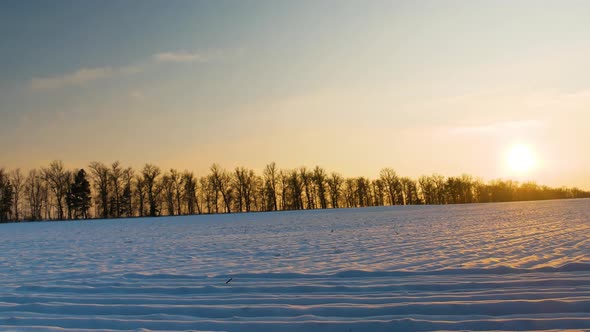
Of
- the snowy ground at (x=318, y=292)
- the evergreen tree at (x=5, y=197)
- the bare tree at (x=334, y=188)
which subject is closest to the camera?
the snowy ground at (x=318, y=292)

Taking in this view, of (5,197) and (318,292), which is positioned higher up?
(5,197)

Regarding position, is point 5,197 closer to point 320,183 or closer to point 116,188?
point 116,188

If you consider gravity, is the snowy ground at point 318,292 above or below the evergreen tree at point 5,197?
below

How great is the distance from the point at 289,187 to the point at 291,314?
247 ft

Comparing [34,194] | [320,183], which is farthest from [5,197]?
[320,183]

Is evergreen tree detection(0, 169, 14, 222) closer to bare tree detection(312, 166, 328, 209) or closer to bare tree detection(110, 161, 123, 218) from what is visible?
bare tree detection(110, 161, 123, 218)

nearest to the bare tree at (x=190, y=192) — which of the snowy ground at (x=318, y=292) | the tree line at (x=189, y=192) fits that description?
the tree line at (x=189, y=192)

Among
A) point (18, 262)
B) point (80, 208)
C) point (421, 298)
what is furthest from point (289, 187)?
point (421, 298)

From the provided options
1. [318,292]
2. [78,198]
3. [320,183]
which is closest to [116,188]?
[78,198]

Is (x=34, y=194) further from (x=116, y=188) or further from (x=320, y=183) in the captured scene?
(x=320, y=183)

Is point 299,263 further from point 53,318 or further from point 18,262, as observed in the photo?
point 18,262

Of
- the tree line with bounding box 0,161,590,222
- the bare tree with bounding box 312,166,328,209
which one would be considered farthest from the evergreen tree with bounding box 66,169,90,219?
the bare tree with bounding box 312,166,328,209

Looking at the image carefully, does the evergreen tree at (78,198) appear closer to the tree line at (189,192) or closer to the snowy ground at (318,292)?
the tree line at (189,192)

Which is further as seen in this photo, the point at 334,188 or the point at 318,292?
the point at 334,188
